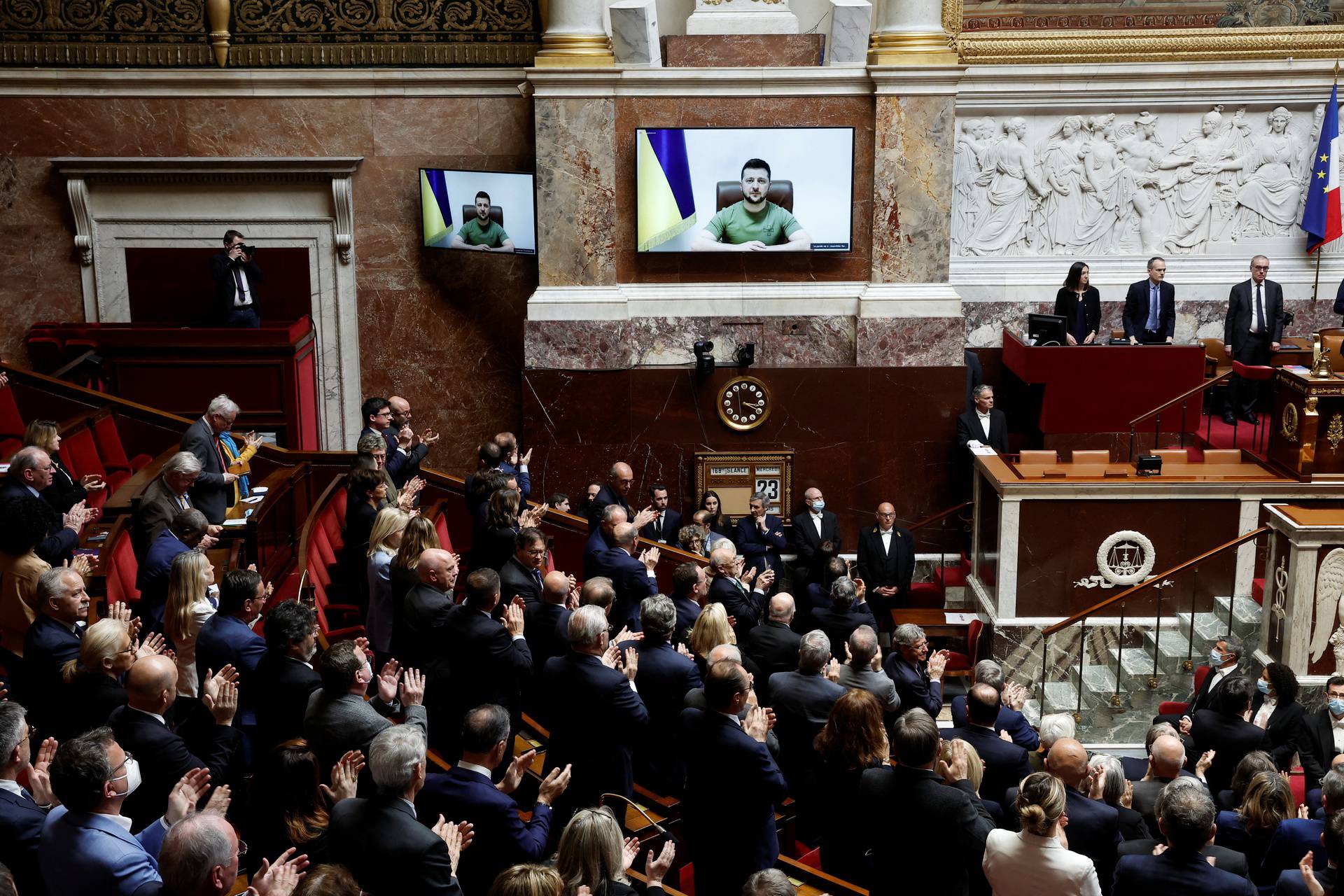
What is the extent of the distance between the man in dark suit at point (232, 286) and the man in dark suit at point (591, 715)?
637 cm

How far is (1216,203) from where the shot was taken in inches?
486

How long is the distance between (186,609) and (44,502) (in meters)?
1.15

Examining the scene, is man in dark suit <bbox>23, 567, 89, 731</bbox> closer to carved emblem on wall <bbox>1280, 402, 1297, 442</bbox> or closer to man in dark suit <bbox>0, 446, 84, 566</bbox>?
man in dark suit <bbox>0, 446, 84, 566</bbox>

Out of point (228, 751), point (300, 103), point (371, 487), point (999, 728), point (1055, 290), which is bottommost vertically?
point (999, 728)

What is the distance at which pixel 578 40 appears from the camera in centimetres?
1084

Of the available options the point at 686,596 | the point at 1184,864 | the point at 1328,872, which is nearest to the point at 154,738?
the point at 686,596

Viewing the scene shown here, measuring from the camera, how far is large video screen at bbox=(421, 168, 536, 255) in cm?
1116

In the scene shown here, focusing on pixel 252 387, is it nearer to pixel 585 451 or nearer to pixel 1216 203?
pixel 585 451

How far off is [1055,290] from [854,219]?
2.31 m

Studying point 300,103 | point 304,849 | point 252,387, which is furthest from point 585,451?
point 304,849

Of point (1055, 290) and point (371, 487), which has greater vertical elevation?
point (1055, 290)

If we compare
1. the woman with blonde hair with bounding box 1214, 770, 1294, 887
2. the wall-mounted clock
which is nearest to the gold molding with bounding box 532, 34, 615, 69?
the wall-mounted clock

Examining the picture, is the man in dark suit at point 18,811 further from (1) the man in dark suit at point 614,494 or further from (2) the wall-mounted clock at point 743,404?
(2) the wall-mounted clock at point 743,404

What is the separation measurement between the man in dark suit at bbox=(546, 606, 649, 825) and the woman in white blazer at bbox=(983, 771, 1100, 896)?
151 cm
